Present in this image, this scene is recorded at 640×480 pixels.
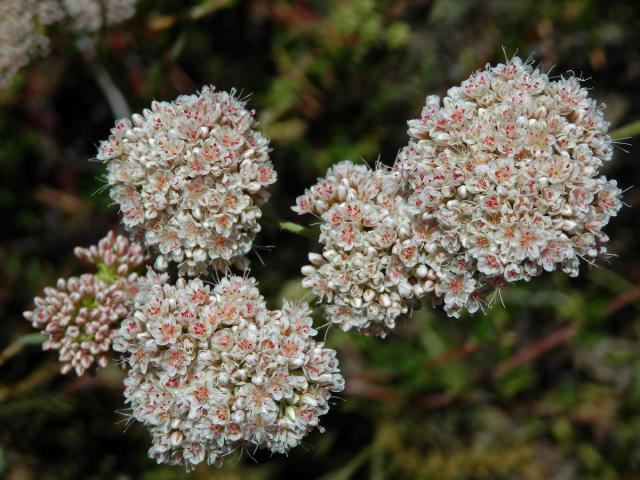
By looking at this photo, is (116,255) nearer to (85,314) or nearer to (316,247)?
(85,314)

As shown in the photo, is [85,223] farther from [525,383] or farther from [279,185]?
[525,383]

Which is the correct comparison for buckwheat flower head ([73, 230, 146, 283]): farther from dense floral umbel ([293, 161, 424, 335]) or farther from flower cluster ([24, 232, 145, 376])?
dense floral umbel ([293, 161, 424, 335])

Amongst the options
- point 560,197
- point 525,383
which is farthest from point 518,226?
point 525,383

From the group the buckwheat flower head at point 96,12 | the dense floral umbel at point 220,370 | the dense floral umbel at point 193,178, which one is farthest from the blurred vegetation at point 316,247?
the dense floral umbel at point 220,370

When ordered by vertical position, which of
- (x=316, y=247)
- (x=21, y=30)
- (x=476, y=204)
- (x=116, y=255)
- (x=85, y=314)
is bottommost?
(x=85, y=314)

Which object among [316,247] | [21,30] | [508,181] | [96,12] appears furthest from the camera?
[316,247]

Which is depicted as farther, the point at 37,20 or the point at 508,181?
the point at 37,20

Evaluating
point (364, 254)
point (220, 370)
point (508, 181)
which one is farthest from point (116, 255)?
point (508, 181)
